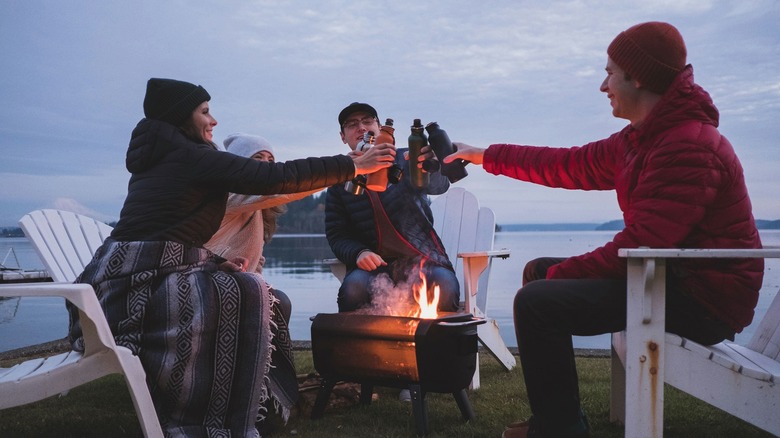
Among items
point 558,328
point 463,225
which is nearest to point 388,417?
point 558,328

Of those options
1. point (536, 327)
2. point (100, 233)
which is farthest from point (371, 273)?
point (100, 233)

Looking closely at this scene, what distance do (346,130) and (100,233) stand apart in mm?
1583

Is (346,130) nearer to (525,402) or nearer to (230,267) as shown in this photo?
(230,267)

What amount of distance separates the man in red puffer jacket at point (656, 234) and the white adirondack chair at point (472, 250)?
1.25 m

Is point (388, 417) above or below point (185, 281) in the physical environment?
below

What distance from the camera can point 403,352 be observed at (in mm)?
2459

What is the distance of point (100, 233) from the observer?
369 centimetres

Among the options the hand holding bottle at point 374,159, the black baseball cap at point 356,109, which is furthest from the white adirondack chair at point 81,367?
the black baseball cap at point 356,109

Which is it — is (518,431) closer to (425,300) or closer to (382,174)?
(425,300)

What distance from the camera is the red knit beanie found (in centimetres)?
197

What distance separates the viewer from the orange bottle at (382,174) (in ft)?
8.86

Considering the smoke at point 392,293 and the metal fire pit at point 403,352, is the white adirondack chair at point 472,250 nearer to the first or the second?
the smoke at point 392,293

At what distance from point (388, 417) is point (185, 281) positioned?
1.10m

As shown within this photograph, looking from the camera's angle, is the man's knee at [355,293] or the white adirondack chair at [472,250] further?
the white adirondack chair at [472,250]
